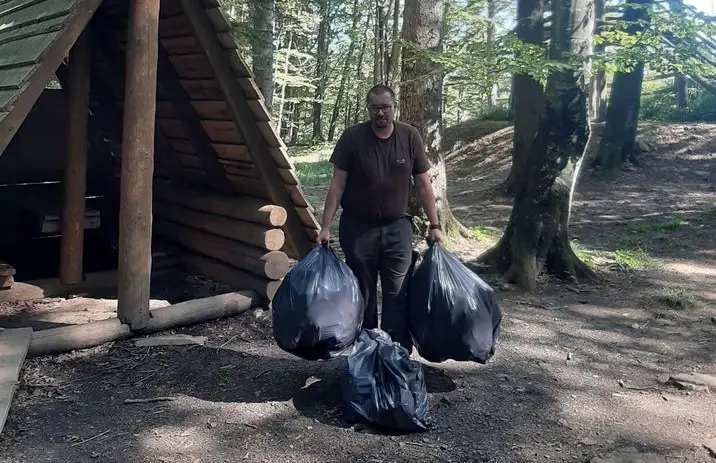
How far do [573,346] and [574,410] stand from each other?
147 centimetres

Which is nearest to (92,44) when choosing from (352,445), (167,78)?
(167,78)

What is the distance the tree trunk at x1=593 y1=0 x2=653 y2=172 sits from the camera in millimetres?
14219

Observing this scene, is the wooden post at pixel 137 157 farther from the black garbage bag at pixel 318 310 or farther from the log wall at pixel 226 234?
the black garbage bag at pixel 318 310

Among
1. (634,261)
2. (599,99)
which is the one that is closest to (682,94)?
(599,99)

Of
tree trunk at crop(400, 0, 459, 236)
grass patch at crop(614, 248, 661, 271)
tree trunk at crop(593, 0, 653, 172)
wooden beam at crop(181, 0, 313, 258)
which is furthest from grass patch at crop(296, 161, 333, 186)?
wooden beam at crop(181, 0, 313, 258)

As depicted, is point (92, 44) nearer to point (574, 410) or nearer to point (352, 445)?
point (352, 445)

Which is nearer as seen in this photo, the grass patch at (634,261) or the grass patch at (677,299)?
the grass patch at (677,299)

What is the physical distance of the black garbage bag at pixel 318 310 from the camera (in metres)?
4.08

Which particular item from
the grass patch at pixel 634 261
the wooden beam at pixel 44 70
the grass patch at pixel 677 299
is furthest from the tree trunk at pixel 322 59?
the wooden beam at pixel 44 70

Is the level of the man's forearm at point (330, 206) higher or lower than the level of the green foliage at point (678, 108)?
lower

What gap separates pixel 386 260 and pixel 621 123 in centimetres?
1157

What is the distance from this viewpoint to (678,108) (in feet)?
59.4

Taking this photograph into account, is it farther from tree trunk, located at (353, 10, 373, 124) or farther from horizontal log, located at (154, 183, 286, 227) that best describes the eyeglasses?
tree trunk, located at (353, 10, 373, 124)

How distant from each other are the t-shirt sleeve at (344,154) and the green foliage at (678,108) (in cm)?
1551
